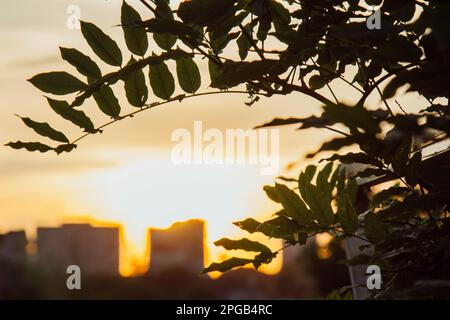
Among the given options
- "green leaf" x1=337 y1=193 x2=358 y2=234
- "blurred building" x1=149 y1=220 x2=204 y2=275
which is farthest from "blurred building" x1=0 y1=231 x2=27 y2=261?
"green leaf" x1=337 y1=193 x2=358 y2=234

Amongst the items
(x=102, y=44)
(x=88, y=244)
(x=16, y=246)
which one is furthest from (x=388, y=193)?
(x=88, y=244)

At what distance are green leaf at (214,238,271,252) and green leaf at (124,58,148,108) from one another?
0.48 meters

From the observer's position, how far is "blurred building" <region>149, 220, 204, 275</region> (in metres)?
63.9

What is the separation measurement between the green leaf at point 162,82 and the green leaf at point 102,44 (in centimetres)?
10

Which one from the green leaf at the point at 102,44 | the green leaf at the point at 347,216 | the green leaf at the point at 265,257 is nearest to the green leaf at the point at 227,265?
Result: the green leaf at the point at 265,257

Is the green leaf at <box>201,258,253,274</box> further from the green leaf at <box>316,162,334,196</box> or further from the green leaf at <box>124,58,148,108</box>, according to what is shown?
the green leaf at <box>124,58,148,108</box>

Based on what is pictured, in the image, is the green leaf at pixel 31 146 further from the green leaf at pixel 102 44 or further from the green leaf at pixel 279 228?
the green leaf at pixel 279 228

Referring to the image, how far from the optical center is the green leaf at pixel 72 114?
7.17ft

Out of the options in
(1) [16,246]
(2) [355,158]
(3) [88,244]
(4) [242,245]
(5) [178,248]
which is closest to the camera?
(2) [355,158]

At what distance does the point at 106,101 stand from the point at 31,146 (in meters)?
0.25

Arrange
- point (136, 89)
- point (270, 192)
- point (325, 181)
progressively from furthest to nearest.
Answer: point (270, 192)
point (325, 181)
point (136, 89)

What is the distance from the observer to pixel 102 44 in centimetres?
215

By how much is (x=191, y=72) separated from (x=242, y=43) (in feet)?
0.56

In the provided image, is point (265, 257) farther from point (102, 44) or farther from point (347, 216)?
point (102, 44)
